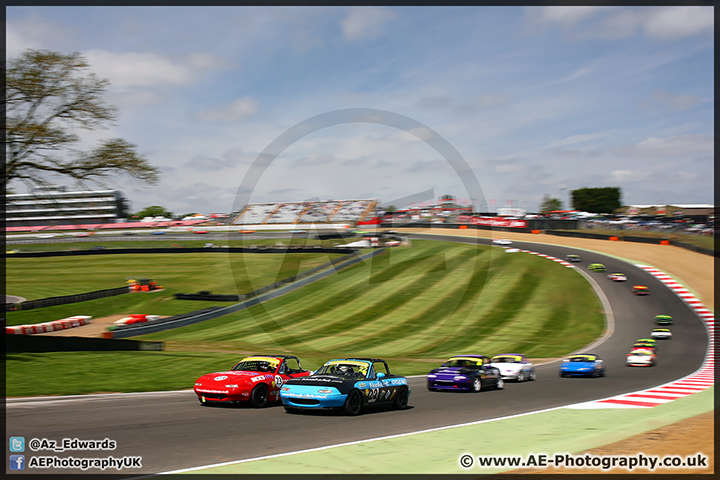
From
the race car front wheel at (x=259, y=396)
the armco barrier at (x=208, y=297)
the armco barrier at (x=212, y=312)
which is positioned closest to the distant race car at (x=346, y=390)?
the race car front wheel at (x=259, y=396)

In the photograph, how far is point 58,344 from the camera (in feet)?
65.1

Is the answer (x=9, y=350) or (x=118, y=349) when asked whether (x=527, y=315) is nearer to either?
(x=118, y=349)

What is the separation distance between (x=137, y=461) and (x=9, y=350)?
14408mm

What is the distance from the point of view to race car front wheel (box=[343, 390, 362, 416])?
1099 centimetres

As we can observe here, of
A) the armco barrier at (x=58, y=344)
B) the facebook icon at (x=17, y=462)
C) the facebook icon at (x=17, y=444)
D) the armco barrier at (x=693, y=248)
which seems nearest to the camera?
the facebook icon at (x=17, y=462)

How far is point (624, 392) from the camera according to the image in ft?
51.0

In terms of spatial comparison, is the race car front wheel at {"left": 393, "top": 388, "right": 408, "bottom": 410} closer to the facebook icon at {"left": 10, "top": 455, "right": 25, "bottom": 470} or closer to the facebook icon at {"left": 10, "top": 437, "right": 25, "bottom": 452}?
the facebook icon at {"left": 10, "top": 437, "right": 25, "bottom": 452}

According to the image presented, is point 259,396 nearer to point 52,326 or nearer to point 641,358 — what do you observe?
point 641,358

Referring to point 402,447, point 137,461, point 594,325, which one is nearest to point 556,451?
point 402,447

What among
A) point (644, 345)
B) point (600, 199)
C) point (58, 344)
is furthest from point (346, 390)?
point (600, 199)

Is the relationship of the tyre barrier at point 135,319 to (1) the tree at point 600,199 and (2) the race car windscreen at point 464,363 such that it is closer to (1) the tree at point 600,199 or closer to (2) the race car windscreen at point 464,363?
(2) the race car windscreen at point 464,363

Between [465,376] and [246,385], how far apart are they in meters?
6.90

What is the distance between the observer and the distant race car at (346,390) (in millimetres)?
10883

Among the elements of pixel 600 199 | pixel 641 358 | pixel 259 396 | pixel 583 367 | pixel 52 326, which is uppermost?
pixel 600 199
